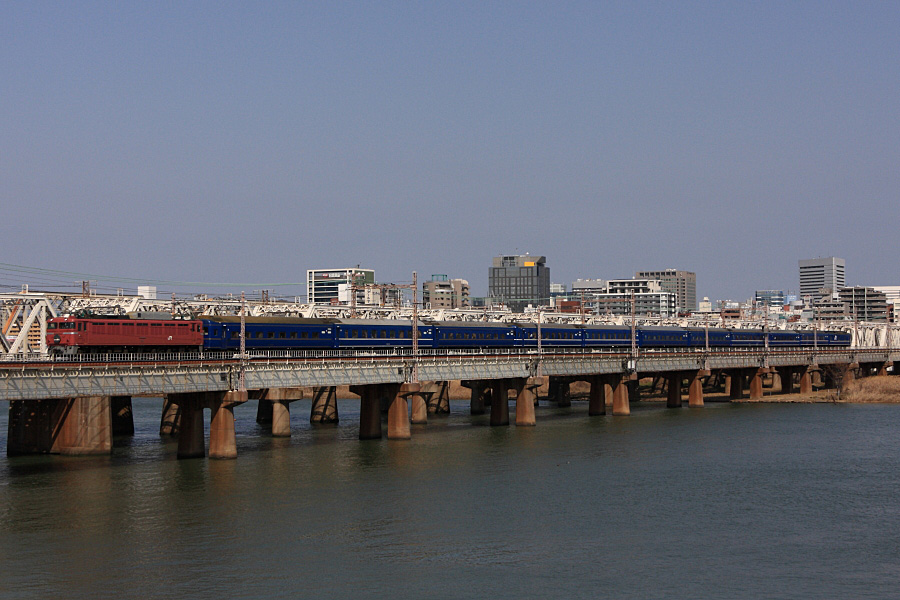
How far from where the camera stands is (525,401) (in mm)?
104375

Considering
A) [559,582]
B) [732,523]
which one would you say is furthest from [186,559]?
[732,523]

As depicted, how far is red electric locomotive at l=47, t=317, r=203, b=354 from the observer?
78875mm

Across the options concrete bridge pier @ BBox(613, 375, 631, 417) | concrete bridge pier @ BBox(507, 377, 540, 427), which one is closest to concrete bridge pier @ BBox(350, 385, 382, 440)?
concrete bridge pier @ BBox(507, 377, 540, 427)

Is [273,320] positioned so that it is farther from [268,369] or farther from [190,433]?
[190,433]

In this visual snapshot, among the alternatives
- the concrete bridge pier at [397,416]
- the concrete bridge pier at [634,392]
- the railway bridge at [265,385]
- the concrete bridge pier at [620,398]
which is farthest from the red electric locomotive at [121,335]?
the concrete bridge pier at [634,392]

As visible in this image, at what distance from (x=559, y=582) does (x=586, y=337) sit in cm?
8758

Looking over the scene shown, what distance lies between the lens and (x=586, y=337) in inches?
5133

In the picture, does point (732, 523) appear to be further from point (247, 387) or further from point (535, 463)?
point (247, 387)

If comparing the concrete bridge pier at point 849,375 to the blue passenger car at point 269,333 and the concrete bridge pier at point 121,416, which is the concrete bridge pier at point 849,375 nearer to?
the blue passenger car at point 269,333

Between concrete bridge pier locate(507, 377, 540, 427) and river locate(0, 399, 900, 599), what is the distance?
14.3 metres

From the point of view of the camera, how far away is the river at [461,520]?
4359 cm

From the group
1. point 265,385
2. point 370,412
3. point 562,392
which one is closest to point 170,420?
point 370,412

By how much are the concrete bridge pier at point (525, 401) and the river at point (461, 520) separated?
14271 millimetres

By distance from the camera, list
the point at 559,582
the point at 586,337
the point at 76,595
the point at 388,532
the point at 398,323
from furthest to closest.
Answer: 1. the point at 586,337
2. the point at 398,323
3. the point at 388,532
4. the point at 559,582
5. the point at 76,595
